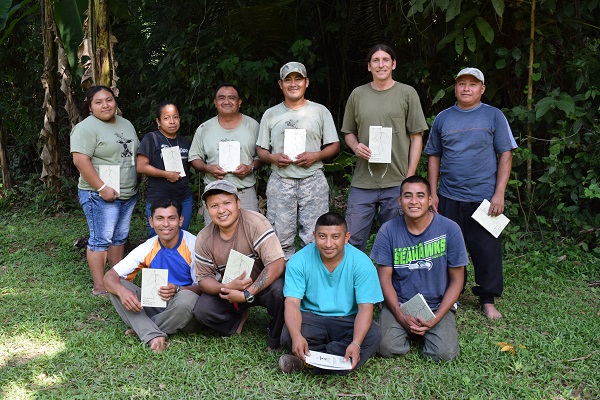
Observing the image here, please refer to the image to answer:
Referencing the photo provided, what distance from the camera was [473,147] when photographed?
413 cm

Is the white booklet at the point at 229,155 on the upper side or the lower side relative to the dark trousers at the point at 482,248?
upper

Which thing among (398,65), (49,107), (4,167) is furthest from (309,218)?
(4,167)

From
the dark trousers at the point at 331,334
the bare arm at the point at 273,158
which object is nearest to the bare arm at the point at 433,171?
the bare arm at the point at 273,158

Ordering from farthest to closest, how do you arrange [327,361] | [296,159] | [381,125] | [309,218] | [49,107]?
[49,107] → [309,218] → [296,159] → [381,125] → [327,361]

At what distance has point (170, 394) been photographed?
316 cm

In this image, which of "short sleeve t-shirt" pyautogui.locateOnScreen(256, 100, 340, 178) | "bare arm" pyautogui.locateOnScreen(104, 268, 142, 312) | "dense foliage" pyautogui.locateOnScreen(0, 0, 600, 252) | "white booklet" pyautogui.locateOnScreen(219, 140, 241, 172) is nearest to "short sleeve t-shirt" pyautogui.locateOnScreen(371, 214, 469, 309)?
"short sleeve t-shirt" pyautogui.locateOnScreen(256, 100, 340, 178)

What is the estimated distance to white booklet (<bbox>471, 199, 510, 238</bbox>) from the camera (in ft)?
13.5

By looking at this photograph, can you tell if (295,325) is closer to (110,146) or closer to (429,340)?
(429,340)

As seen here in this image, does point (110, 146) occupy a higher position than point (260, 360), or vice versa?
point (110, 146)

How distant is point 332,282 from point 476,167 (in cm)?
143

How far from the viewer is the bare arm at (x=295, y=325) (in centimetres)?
323

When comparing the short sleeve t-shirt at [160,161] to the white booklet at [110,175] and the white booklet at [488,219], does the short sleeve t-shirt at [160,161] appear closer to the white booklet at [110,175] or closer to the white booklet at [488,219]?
the white booklet at [110,175]

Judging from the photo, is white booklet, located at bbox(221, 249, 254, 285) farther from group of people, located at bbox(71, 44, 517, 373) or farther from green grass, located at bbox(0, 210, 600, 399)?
green grass, located at bbox(0, 210, 600, 399)

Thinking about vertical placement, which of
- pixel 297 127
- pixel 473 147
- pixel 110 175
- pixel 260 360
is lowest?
pixel 260 360
